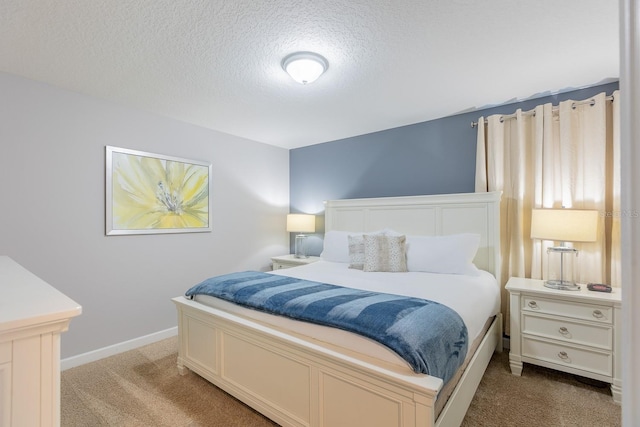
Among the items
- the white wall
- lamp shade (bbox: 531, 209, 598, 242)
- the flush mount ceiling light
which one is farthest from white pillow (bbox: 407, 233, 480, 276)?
the white wall

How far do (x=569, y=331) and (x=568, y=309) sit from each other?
0.52 ft

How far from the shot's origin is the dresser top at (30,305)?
814 millimetres

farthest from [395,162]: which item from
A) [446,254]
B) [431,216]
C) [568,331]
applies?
[568,331]

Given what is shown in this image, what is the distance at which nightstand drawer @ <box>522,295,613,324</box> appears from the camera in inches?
83.0

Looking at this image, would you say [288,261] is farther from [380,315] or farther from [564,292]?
[564,292]

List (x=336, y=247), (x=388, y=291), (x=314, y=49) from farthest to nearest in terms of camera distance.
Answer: (x=336, y=247), (x=388, y=291), (x=314, y=49)

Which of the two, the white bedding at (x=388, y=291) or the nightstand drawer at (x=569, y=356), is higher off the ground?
the white bedding at (x=388, y=291)

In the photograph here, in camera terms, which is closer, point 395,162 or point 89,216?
point 89,216

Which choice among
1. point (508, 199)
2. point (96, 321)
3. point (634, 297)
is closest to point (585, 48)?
point (508, 199)

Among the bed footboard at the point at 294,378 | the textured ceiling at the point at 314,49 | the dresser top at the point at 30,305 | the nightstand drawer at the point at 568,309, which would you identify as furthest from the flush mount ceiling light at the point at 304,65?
the nightstand drawer at the point at 568,309

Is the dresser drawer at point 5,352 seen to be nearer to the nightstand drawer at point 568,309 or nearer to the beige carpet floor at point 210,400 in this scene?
the beige carpet floor at point 210,400

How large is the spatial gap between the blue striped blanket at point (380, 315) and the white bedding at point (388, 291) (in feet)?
0.17

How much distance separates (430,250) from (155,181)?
2.75 metres

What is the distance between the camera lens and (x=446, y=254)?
2.73 metres
